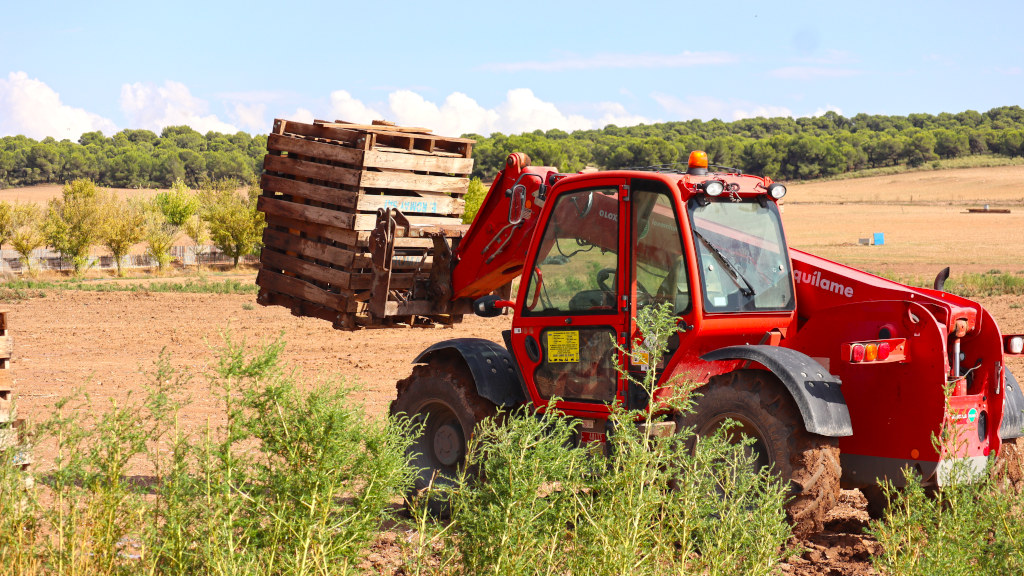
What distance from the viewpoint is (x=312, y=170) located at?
814 cm

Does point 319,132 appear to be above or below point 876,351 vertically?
above

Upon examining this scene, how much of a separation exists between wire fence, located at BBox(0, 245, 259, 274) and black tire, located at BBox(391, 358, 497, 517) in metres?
39.8

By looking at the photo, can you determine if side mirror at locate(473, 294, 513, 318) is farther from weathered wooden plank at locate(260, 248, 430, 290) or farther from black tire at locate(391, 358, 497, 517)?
weathered wooden plank at locate(260, 248, 430, 290)

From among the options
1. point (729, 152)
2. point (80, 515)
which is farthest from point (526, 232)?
point (729, 152)

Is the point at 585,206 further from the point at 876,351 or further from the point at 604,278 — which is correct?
the point at 876,351

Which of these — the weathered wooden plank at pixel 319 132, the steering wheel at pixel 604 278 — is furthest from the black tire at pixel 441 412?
the weathered wooden plank at pixel 319 132

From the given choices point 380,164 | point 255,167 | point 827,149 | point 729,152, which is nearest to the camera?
point 380,164

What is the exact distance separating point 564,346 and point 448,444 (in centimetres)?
137

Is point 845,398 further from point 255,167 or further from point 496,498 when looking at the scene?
point 255,167

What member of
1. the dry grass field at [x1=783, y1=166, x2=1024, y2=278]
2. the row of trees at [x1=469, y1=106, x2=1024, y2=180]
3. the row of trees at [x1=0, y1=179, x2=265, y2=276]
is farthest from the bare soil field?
the row of trees at [x1=469, y1=106, x2=1024, y2=180]

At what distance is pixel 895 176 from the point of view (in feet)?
306

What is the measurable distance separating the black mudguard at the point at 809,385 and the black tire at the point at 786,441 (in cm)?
10

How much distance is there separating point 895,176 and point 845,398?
95.7m

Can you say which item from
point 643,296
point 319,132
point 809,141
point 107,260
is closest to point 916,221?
point 809,141
